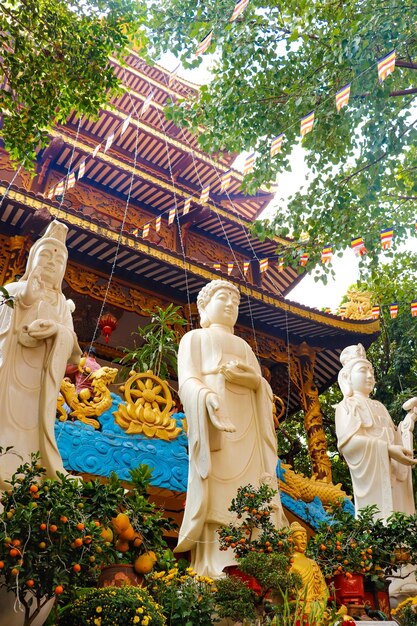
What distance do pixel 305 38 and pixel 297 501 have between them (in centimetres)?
560

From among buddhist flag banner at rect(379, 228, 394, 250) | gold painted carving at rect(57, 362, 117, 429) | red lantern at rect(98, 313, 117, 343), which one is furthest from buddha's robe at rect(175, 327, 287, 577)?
red lantern at rect(98, 313, 117, 343)

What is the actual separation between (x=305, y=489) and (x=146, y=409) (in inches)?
91.1

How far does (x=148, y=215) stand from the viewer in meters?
12.8

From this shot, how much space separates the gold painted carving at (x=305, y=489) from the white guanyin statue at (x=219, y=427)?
88.4 inches

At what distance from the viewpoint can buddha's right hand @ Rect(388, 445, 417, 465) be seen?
6093 mm

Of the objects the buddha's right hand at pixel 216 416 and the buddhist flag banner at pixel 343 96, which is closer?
the buddha's right hand at pixel 216 416

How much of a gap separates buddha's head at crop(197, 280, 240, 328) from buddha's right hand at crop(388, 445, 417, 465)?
202 cm

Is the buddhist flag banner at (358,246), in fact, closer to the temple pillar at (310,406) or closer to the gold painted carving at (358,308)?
the gold painted carving at (358,308)

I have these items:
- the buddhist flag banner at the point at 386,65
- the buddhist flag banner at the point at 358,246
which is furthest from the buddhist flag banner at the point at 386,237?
the buddhist flag banner at the point at 386,65

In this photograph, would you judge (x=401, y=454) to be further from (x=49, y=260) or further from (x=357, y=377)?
(x=49, y=260)

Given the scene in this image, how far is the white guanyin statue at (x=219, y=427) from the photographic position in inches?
176

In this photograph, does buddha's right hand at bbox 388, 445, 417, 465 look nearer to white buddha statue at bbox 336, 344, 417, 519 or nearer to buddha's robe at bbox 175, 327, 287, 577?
white buddha statue at bbox 336, 344, 417, 519

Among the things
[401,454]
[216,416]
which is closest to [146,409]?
[216,416]

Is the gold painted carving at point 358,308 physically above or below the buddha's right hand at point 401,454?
above
